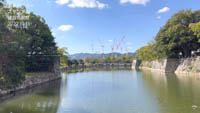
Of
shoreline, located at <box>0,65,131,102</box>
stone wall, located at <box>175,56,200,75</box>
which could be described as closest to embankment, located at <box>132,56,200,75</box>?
stone wall, located at <box>175,56,200,75</box>

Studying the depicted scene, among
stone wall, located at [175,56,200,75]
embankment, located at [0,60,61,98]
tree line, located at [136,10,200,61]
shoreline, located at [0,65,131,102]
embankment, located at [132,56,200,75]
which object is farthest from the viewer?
tree line, located at [136,10,200,61]

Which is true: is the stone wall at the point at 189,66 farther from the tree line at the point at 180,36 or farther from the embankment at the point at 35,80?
the embankment at the point at 35,80

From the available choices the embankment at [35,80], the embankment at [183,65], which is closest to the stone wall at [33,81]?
the embankment at [35,80]

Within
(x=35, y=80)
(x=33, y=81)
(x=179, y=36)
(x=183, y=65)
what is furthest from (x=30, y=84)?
(x=183, y=65)

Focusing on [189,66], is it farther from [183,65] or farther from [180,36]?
[180,36]

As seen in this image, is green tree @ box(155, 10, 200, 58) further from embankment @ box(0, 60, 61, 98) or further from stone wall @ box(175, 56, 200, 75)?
embankment @ box(0, 60, 61, 98)

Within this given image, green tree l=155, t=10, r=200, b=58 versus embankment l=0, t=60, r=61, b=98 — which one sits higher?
green tree l=155, t=10, r=200, b=58

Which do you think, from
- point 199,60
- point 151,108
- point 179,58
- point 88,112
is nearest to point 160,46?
point 179,58

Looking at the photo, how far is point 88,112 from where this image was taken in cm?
871

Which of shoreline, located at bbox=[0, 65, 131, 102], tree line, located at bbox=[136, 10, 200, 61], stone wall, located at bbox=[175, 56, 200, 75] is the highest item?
tree line, located at bbox=[136, 10, 200, 61]

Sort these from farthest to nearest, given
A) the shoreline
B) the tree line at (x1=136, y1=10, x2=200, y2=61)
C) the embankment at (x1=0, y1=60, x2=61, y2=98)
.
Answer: the tree line at (x1=136, y1=10, x2=200, y2=61)
the embankment at (x1=0, y1=60, x2=61, y2=98)
the shoreline

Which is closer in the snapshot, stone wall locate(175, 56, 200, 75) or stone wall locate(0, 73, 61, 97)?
stone wall locate(0, 73, 61, 97)

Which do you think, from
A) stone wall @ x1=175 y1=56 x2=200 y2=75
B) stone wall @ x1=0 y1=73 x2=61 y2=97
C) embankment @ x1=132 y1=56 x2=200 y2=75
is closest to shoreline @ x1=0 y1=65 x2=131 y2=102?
stone wall @ x1=0 y1=73 x2=61 y2=97

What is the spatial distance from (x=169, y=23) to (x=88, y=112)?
95.8ft
